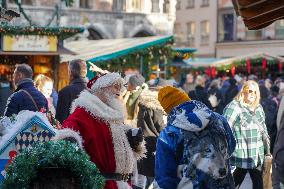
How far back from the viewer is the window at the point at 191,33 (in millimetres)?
49562

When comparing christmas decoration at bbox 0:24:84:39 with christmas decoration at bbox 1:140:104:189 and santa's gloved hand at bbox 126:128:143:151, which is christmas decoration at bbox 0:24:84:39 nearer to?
santa's gloved hand at bbox 126:128:143:151

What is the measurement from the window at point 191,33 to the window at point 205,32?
947 millimetres

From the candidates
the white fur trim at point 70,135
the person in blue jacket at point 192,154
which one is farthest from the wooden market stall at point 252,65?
the person in blue jacket at point 192,154

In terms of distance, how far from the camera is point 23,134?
23.6 ft

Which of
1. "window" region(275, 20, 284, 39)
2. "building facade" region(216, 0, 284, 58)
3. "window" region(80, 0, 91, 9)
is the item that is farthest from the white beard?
"window" region(275, 20, 284, 39)

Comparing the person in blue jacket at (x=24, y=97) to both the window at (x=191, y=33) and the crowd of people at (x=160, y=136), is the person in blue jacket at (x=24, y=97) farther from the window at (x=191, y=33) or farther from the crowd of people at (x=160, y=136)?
the window at (x=191, y=33)

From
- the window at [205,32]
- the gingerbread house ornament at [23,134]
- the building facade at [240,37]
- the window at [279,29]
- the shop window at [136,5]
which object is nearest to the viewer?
the gingerbread house ornament at [23,134]

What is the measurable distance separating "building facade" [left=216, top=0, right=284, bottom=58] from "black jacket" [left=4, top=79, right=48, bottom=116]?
31.4 metres

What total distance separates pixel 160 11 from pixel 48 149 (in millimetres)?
30210

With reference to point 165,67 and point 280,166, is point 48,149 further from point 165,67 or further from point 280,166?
point 165,67

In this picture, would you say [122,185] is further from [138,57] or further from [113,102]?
[138,57]

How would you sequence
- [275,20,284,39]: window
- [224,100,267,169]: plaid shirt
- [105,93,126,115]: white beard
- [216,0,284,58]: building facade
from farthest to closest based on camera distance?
[216,0,284,58]: building facade → [275,20,284,39]: window → [224,100,267,169]: plaid shirt → [105,93,126,115]: white beard

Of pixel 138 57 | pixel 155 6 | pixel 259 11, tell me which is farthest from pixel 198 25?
pixel 259 11

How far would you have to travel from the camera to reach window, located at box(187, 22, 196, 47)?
49562mm
